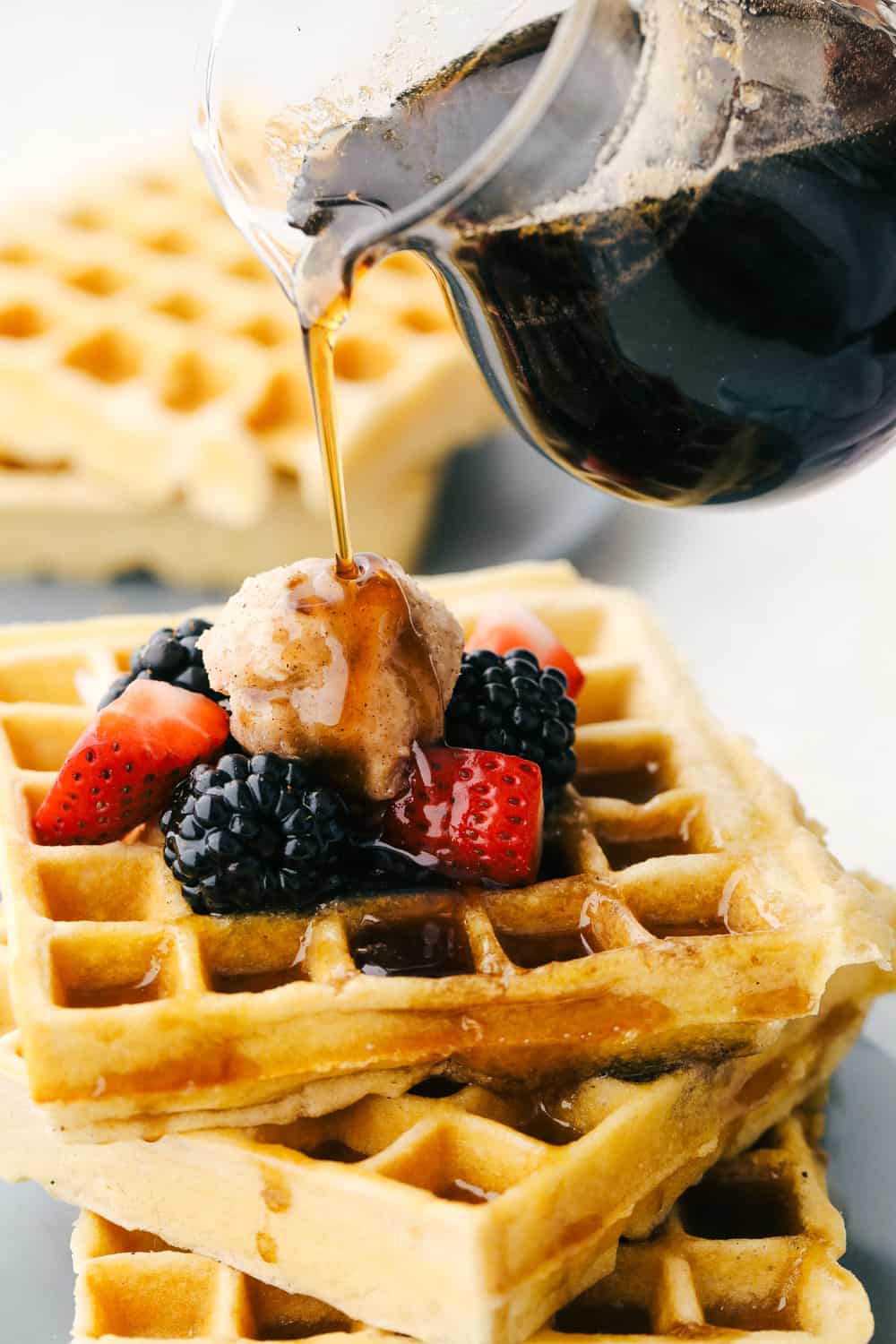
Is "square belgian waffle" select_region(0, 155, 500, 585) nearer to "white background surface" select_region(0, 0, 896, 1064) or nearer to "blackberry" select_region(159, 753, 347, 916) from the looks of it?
"white background surface" select_region(0, 0, 896, 1064)

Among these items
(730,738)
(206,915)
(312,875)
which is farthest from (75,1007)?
(730,738)

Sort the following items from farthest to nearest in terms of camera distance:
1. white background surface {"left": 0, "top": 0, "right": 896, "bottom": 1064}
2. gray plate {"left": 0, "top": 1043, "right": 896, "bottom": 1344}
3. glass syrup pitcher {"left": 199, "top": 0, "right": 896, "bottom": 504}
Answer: white background surface {"left": 0, "top": 0, "right": 896, "bottom": 1064} < gray plate {"left": 0, "top": 1043, "right": 896, "bottom": 1344} < glass syrup pitcher {"left": 199, "top": 0, "right": 896, "bottom": 504}

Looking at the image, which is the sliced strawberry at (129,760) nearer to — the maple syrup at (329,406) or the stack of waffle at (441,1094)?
the stack of waffle at (441,1094)

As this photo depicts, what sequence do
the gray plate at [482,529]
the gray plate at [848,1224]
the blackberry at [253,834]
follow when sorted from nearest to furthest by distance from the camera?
the blackberry at [253,834], the gray plate at [848,1224], the gray plate at [482,529]

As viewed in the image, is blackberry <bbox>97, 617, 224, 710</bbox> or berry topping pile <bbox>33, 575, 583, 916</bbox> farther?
blackberry <bbox>97, 617, 224, 710</bbox>

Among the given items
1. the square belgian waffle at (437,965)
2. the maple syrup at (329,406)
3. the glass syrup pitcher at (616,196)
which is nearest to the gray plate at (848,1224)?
the square belgian waffle at (437,965)

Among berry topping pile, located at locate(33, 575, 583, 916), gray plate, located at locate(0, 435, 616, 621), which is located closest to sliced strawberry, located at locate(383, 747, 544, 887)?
berry topping pile, located at locate(33, 575, 583, 916)

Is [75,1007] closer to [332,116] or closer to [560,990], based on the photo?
[560,990]
